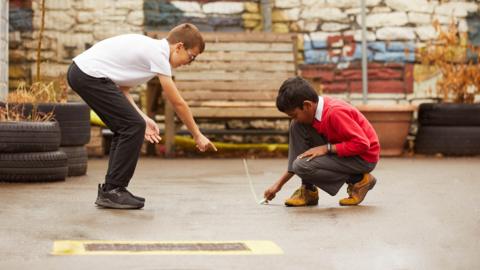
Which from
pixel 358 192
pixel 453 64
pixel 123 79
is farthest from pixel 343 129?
pixel 453 64

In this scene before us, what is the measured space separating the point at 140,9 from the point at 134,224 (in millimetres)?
6889

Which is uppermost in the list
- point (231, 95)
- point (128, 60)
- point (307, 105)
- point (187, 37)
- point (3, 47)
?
point (187, 37)

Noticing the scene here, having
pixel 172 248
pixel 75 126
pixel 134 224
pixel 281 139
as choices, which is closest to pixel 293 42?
pixel 281 139

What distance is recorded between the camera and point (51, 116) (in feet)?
25.7

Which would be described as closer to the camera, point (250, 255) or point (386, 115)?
point (250, 255)

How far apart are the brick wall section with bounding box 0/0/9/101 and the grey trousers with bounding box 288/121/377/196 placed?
478 cm

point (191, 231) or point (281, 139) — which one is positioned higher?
point (191, 231)

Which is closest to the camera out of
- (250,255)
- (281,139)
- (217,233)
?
(250,255)

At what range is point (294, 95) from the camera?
551 cm

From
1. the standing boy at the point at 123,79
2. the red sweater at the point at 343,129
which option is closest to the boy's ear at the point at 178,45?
the standing boy at the point at 123,79

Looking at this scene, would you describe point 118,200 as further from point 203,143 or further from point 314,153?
point 314,153

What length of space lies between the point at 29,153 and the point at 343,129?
8.46 ft

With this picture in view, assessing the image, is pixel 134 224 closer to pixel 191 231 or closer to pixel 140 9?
pixel 191 231

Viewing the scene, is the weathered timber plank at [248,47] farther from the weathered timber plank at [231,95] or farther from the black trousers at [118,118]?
the black trousers at [118,118]
